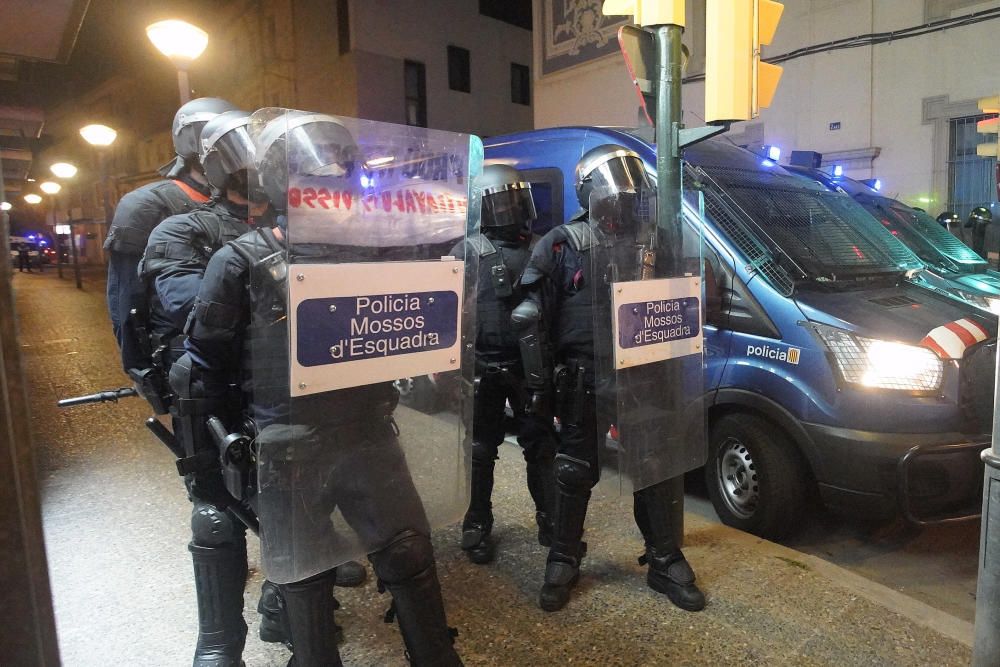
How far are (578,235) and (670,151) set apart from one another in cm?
67

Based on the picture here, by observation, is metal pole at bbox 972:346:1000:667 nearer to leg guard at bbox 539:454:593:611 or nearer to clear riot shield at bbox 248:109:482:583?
leg guard at bbox 539:454:593:611

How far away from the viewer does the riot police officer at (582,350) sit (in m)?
2.92

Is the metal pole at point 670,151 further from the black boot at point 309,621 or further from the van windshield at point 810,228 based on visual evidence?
the black boot at point 309,621

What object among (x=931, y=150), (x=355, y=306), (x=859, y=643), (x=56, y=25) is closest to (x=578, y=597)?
(x=859, y=643)

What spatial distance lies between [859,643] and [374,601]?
208 cm

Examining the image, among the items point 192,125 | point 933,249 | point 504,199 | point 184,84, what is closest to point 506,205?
point 504,199

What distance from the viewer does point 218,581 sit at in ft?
7.70

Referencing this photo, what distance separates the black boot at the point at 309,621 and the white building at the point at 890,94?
12.5 metres

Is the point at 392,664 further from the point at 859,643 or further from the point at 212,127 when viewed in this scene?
the point at 212,127

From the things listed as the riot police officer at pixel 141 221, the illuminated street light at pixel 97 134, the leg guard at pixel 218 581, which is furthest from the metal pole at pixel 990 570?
the illuminated street light at pixel 97 134

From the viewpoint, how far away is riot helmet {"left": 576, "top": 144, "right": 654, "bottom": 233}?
2902mm

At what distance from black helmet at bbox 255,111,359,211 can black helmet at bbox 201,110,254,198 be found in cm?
49

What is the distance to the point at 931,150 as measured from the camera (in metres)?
11.6

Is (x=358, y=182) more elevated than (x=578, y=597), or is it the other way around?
(x=358, y=182)
